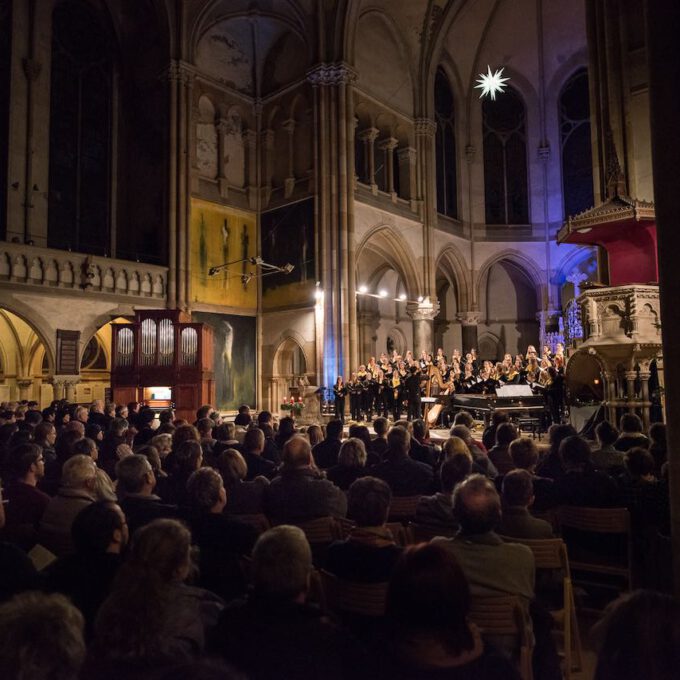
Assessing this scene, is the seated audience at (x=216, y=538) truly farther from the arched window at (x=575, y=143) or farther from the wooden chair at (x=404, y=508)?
the arched window at (x=575, y=143)

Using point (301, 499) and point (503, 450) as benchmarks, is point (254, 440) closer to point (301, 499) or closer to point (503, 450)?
point (301, 499)

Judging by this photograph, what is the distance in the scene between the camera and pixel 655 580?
3.52 meters

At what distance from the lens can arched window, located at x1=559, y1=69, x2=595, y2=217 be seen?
82.1 feet

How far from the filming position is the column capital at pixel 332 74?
19094mm

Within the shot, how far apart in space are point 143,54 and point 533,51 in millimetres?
16558

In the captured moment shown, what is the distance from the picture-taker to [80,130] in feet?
60.4

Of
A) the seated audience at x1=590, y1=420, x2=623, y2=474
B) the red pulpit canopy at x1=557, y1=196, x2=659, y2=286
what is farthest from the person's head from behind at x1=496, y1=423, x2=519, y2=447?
the red pulpit canopy at x1=557, y1=196, x2=659, y2=286

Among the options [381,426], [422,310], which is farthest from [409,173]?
[381,426]

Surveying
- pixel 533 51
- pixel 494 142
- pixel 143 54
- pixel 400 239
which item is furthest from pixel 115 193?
pixel 533 51

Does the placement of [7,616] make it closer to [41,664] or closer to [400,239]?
[41,664]

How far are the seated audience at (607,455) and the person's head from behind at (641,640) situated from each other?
11.7 feet

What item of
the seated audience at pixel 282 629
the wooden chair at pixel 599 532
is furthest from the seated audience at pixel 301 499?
the seated audience at pixel 282 629

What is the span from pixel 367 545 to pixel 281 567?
78cm

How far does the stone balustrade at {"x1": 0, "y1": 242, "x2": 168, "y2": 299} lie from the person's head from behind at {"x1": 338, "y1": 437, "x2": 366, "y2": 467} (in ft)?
43.2
